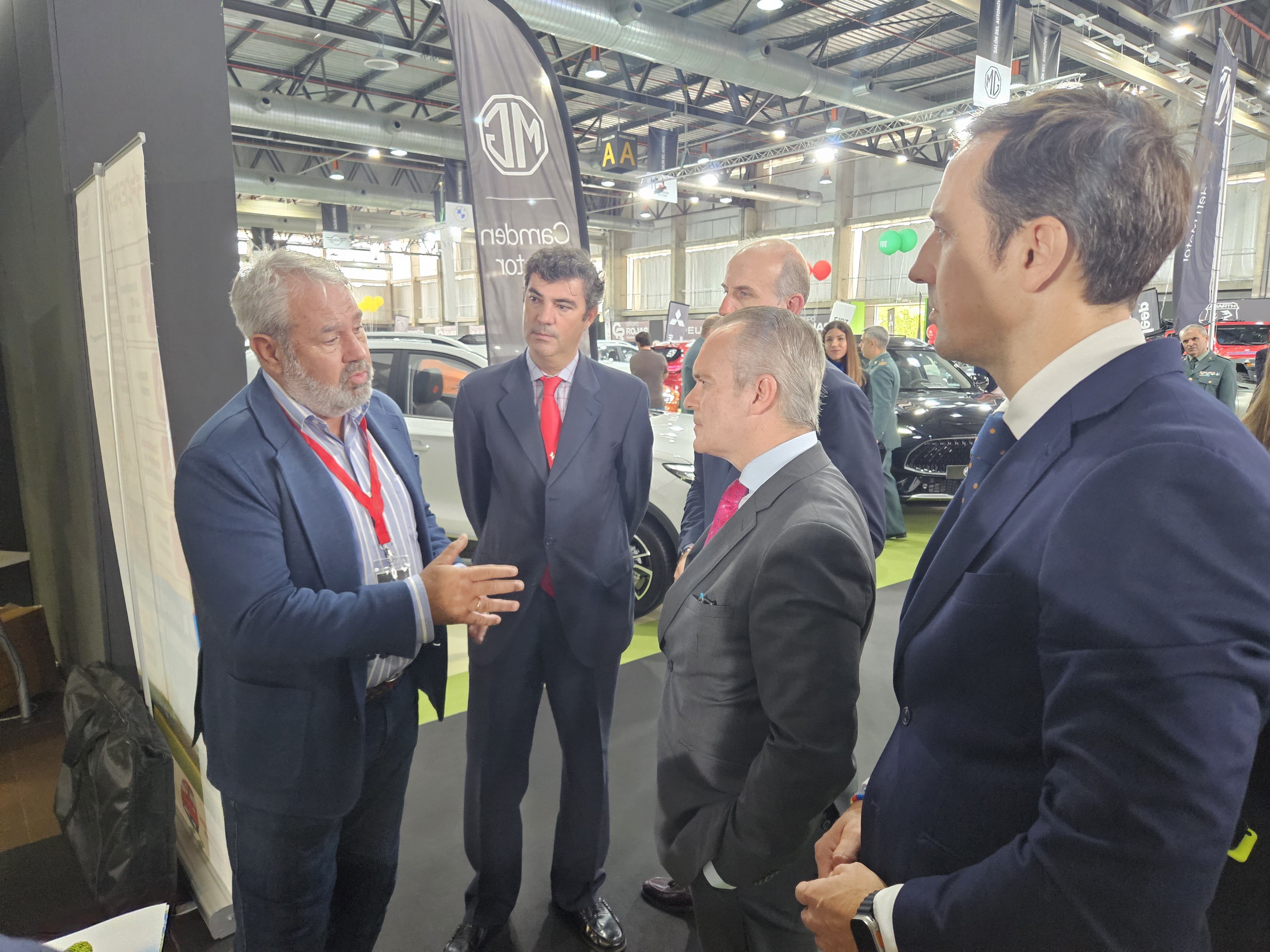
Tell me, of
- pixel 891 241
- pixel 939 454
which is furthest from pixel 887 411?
pixel 891 241

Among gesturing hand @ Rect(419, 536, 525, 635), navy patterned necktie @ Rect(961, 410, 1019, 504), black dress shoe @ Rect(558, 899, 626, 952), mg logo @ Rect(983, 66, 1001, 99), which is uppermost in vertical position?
mg logo @ Rect(983, 66, 1001, 99)

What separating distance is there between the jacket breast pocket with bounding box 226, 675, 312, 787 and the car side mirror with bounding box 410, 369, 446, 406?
3.41m

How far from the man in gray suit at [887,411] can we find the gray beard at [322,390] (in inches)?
182

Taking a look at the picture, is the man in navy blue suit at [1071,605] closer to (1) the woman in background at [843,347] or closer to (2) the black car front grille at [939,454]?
(1) the woman in background at [843,347]

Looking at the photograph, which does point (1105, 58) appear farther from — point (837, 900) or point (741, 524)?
point (837, 900)

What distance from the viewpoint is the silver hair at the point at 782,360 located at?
1.33 metres

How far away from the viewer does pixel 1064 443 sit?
739mm

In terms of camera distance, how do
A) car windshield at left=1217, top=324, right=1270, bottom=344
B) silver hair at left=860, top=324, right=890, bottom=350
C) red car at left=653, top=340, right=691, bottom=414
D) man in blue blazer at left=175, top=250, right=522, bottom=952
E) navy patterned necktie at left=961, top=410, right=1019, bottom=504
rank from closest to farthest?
navy patterned necktie at left=961, top=410, right=1019, bottom=504 → man in blue blazer at left=175, top=250, right=522, bottom=952 → silver hair at left=860, top=324, right=890, bottom=350 → red car at left=653, top=340, right=691, bottom=414 → car windshield at left=1217, top=324, right=1270, bottom=344

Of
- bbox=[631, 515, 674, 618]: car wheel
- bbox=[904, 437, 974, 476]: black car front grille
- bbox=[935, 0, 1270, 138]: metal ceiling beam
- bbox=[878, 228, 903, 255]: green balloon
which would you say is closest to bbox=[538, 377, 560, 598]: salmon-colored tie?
bbox=[631, 515, 674, 618]: car wheel

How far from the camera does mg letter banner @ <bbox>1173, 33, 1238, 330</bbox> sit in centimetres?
589

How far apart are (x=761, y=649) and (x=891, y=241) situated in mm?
13438

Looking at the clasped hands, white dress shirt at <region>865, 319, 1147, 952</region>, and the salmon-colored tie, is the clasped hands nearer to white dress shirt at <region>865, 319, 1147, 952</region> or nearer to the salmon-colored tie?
white dress shirt at <region>865, 319, 1147, 952</region>

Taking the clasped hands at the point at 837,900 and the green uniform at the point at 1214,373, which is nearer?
the clasped hands at the point at 837,900

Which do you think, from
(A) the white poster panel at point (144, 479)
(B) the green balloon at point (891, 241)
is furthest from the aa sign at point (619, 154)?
(A) the white poster panel at point (144, 479)
